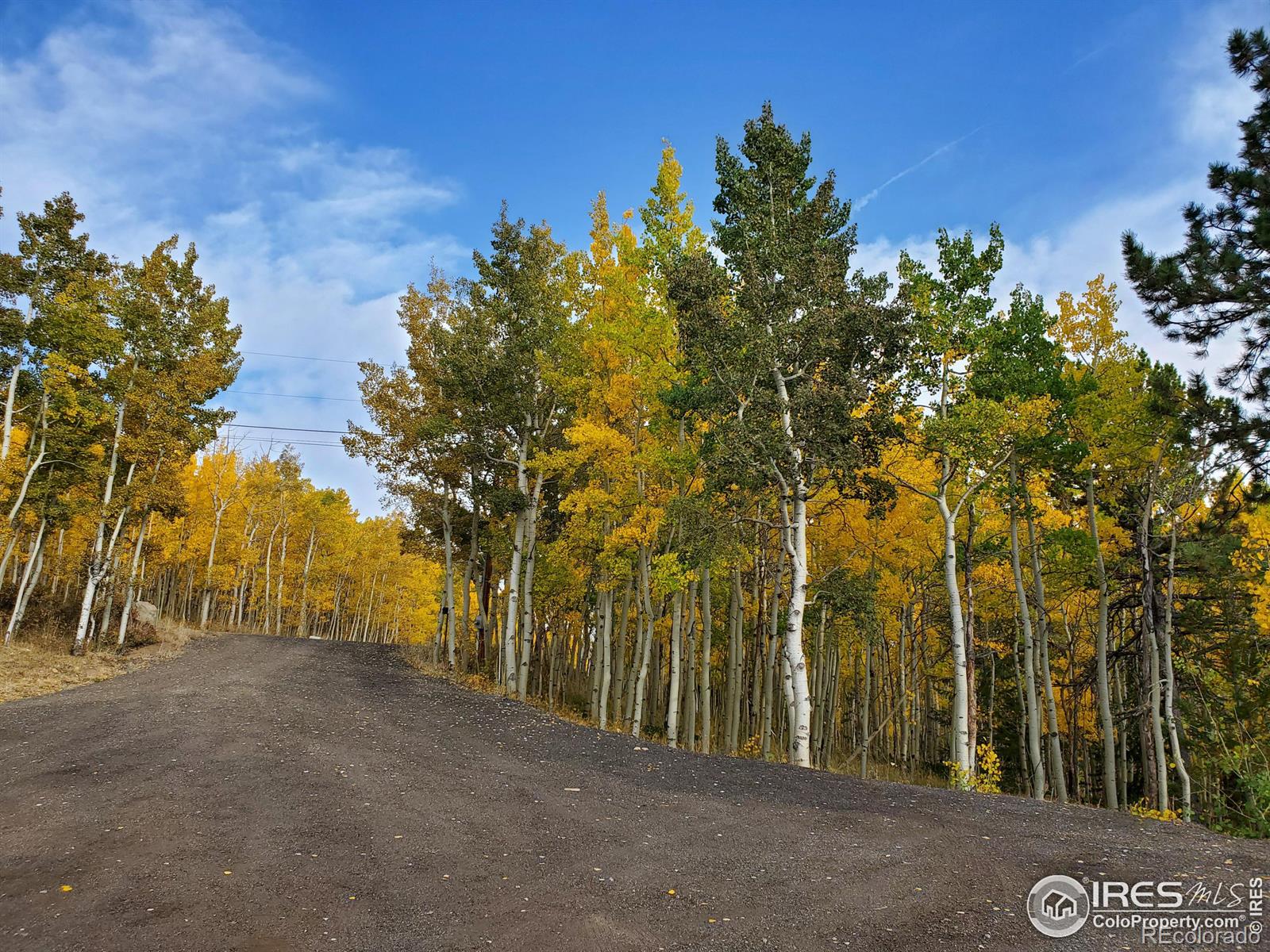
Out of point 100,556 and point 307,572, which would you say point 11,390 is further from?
point 307,572

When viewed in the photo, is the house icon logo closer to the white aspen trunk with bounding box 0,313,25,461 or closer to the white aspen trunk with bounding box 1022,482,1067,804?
the white aspen trunk with bounding box 1022,482,1067,804

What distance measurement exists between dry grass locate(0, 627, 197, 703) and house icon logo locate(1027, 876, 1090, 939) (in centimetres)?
1819

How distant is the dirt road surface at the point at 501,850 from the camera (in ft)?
14.7

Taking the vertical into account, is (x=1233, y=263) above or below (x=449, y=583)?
above

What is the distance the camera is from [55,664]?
55.4 feet

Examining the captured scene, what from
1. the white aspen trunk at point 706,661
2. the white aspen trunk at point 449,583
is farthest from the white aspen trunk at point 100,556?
the white aspen trunk at point 706,661

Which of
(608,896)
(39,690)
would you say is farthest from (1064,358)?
(39,690)

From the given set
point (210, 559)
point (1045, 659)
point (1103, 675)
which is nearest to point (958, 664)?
point (1103, 675)

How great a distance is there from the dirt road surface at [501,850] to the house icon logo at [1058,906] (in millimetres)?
115

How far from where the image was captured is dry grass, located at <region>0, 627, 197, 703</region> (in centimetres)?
1481

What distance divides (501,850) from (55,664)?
1764cm

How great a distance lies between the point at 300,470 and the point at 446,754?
33.8 m

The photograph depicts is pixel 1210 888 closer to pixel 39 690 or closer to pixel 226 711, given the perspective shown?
pixel 226 711

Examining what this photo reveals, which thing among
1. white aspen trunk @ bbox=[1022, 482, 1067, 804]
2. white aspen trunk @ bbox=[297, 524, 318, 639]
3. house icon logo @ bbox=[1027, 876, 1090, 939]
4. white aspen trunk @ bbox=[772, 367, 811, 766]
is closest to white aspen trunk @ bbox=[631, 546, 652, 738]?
white aspen trunk @ bbox=[772, 367, 811, 766]
